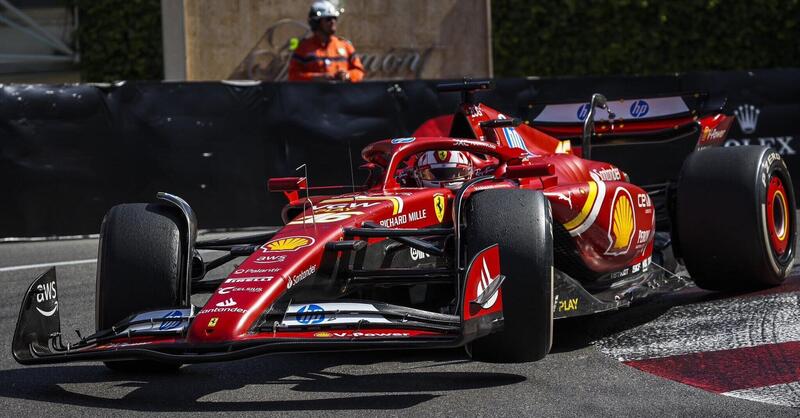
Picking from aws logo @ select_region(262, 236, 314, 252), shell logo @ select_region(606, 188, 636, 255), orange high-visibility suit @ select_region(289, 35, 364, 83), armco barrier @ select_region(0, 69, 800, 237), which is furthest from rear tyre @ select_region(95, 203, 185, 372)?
orange high-visibility suit @ select_region(289, 35, 364, 83)

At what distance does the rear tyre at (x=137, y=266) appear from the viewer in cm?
545

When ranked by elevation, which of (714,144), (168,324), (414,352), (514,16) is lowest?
(414,352)

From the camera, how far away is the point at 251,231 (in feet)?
36.8

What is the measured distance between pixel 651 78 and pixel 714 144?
144 inches

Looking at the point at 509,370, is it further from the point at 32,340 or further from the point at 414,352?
the point at 32,340

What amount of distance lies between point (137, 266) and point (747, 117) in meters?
7.88

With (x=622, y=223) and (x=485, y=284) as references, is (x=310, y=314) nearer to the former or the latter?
(x=485, y=284)

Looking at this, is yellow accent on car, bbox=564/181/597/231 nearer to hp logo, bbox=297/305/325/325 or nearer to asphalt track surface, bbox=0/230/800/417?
asphalt track surface, bbox=0/230/800/417

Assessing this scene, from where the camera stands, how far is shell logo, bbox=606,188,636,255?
6598 millimetres

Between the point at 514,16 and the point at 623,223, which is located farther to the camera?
the point at 514,16

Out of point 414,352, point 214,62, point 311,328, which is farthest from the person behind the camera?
point 214,62

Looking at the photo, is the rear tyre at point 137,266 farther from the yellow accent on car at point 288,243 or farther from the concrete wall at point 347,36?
the concrete wall at point 347,36

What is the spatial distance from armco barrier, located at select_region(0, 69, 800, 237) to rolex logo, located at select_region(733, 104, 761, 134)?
0.02m

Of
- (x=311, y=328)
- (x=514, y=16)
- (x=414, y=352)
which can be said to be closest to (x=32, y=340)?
(x=311, y=328)
